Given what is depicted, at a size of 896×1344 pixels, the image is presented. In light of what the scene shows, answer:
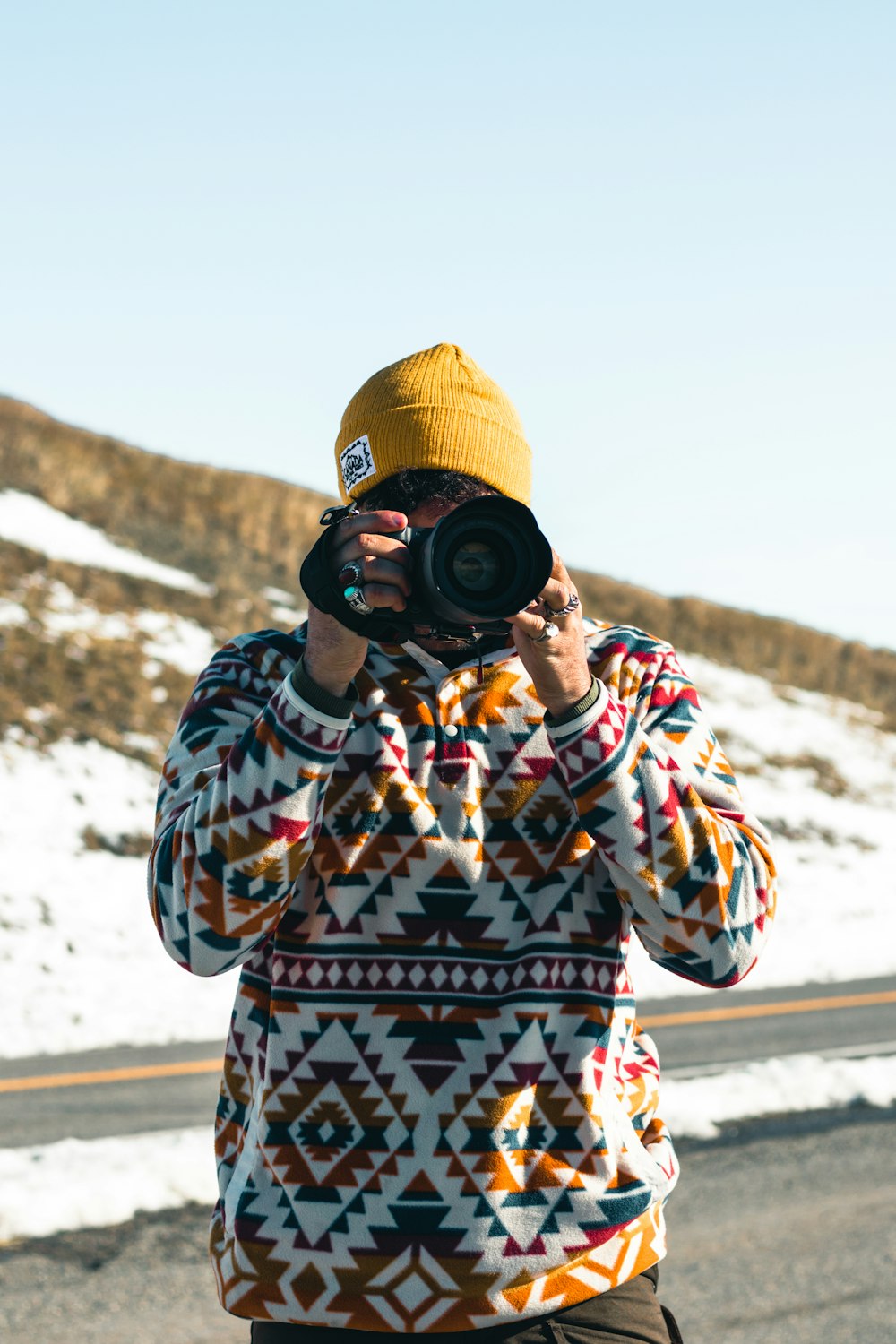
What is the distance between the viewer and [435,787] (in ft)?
4.99

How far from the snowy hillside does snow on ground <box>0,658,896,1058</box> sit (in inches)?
0.9

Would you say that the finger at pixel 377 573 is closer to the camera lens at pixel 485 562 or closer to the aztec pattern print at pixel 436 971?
the camera lens at pixel 485 562

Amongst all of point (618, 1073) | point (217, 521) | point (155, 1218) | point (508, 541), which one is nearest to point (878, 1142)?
point (155, 1218)

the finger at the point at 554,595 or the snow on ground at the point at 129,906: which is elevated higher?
the finger at the point at 554,595

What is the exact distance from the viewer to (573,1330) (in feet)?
4.80

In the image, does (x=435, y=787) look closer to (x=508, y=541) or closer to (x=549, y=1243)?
(x=508, y=541)

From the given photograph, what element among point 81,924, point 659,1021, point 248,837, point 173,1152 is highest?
point 248,837

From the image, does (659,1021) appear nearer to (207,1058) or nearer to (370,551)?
(207,1058)

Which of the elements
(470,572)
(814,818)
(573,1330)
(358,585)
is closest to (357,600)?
(358,585)

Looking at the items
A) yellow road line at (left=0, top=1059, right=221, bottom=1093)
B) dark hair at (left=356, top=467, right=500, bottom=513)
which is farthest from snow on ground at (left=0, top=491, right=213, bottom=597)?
dark hair at (left=356, top=467, right=500, bottom=513)

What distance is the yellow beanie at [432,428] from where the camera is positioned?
167cm

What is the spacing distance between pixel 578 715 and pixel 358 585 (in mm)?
279

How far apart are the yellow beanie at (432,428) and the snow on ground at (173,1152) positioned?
3678 mm

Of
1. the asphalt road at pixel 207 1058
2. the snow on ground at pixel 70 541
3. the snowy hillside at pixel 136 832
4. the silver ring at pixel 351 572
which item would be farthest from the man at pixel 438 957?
the snow on ground at pixel 70 541
